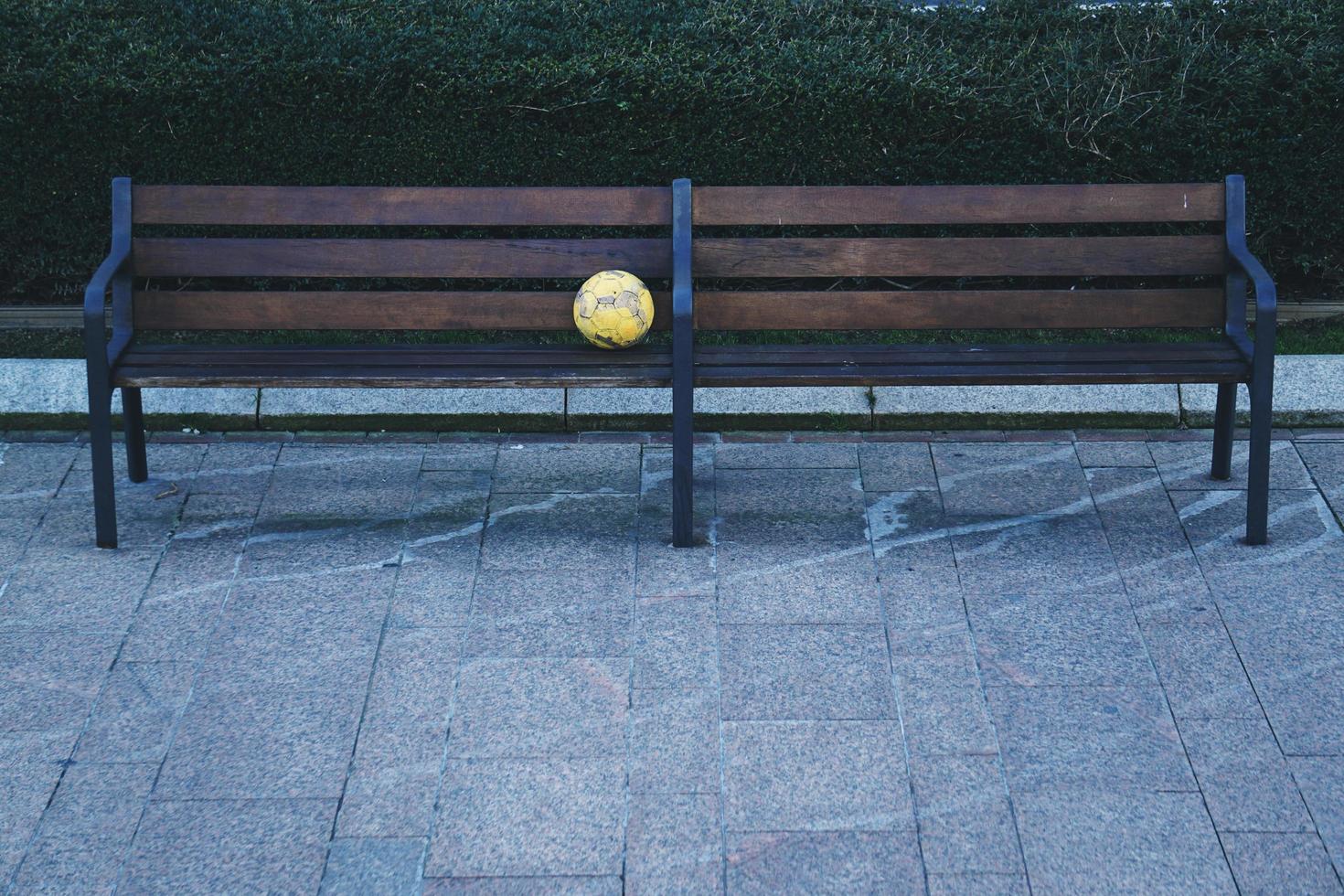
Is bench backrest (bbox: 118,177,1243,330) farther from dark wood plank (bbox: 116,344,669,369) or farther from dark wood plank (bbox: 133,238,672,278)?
dark wood plank (bbox: 116,344,669,369)

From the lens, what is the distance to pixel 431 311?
5047mm

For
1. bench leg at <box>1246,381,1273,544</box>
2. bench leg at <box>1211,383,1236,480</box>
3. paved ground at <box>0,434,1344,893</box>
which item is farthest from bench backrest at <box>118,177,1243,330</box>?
paved ground at <box>0,434,1344,893</box>

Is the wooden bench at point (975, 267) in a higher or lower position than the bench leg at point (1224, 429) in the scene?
higher

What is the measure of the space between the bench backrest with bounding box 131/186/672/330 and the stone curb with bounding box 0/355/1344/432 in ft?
2.06

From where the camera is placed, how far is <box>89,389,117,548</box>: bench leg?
4.63 meters

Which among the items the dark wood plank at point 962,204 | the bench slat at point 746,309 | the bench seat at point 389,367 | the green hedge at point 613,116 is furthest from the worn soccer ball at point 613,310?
the green hedge at point 613,116

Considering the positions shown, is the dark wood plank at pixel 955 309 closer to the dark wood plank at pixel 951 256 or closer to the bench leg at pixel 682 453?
the dark wood plank at pixel 951 256

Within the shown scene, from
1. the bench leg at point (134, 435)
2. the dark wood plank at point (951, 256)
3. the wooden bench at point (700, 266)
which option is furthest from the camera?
the bench leg at point (134, 435)

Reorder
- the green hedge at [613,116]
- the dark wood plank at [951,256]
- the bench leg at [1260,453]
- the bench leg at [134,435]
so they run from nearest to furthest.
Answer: the bench leg at [1260,453] < the dark wood plank at [951,256] < the bench leg at [134,435] < the green hedge at [613,116]

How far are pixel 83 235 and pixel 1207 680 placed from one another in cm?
480

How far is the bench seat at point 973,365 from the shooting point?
4648mm

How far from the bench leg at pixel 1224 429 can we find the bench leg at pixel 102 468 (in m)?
3.75

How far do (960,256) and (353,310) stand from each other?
2113 millimetres

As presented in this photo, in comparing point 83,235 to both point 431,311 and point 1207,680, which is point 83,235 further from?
point 1207,680
